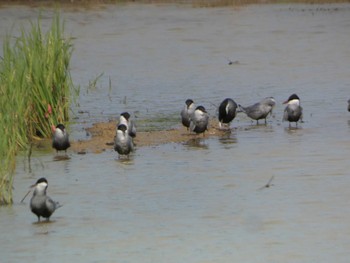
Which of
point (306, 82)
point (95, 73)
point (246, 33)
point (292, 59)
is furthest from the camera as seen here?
point (246, 33)

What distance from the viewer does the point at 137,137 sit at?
66.3ft

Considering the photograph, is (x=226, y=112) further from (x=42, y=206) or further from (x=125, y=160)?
(x=42, y=206)

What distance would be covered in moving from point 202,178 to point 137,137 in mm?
3813

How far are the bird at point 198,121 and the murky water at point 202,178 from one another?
0.78ft

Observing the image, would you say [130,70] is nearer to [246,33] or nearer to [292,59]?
[292,59]

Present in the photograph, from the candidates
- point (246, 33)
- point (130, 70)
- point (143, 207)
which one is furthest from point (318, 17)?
point (143, 207)

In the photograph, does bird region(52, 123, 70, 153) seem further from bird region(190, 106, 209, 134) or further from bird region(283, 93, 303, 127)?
bird region(283, 93, 303, 127)

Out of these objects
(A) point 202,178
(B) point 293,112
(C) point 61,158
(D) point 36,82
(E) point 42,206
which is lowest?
(C) point 61,158

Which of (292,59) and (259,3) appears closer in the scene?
(292,59)

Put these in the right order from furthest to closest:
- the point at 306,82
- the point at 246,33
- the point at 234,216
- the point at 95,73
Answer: the point at 246,33 → the point at 95,73 → the point at 306,82 → the point at 234,216

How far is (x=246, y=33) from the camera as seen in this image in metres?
40.2

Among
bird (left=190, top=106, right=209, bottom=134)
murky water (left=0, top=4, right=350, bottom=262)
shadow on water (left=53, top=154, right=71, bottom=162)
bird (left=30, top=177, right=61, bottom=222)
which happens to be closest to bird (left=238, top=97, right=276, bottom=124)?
murky water (left=0, top=4, right=350, bottom=262)

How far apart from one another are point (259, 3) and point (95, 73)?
69.9 ft

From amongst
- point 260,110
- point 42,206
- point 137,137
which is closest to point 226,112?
point 260,110
